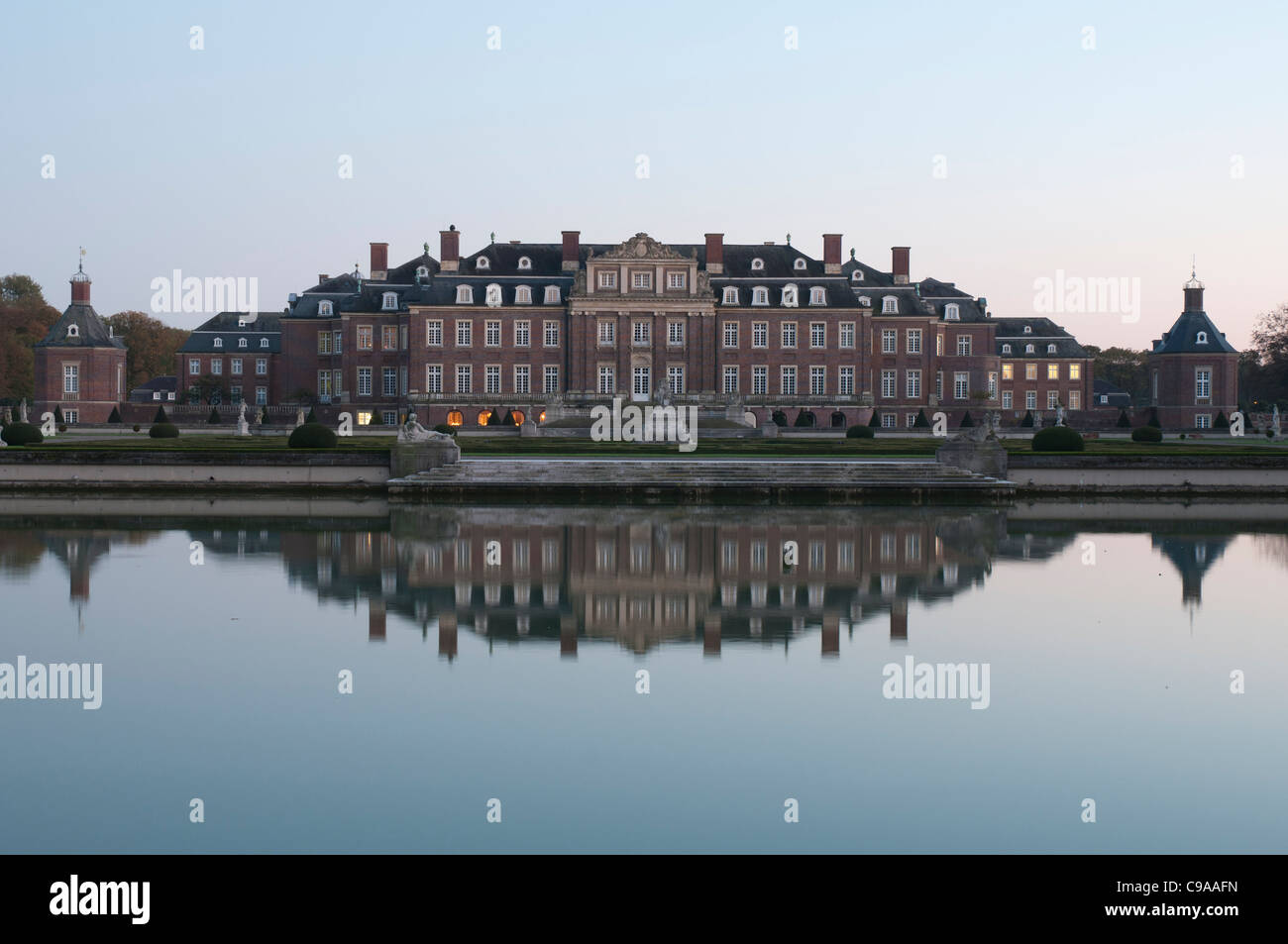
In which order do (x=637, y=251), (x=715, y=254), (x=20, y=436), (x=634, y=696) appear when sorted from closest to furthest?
1. (x=634, y=696)
2. (x=20, y=436)
3. (x=637, y=251)
4. (x=715, y=254)

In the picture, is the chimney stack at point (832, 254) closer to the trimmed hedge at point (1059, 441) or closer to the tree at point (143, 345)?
the trimmed hedge at point (1059, 441)

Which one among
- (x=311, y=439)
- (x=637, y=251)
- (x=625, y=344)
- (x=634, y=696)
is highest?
(x=637, y=251)

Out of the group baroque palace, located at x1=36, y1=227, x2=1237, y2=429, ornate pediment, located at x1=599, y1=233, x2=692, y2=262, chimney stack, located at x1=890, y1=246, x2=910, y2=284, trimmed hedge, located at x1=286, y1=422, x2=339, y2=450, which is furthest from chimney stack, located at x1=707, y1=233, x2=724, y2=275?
trimmed hedge, located at x1=286, y1=422, x2=339, y2=450

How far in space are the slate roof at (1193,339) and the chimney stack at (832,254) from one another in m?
19.3

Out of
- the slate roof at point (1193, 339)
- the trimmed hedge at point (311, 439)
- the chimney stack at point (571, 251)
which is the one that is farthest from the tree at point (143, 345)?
the slate roof at point (1193, 339)

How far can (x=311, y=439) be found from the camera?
3366cm

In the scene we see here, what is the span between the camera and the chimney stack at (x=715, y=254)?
6443 cm

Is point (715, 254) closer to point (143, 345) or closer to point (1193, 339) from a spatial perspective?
point (1193, 339)

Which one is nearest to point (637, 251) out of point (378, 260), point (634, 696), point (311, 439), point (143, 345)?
point (378, 260)

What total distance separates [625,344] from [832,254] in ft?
38.5

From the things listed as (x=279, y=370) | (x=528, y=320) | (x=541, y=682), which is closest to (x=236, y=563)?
(x=541, y=682)
